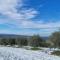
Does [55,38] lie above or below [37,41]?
above

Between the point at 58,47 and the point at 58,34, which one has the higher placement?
the point at 58,34

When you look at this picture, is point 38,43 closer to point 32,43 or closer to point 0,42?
point 32,43

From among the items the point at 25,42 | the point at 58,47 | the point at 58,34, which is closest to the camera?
the point at 58,34

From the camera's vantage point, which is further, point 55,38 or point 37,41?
point 37,41

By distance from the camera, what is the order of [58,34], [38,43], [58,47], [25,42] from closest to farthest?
1. [58,34]
2. [58,47]
3. [38,43]
4. [25,42]

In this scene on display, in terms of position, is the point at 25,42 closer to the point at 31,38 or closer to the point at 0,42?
the point at 31,38

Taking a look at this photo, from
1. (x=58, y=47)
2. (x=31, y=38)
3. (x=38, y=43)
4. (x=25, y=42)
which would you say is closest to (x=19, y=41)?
(x=25, y=42)

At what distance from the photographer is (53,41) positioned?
94.5 feet

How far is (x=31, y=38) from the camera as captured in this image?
49.9 meters

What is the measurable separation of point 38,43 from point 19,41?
9.19 m

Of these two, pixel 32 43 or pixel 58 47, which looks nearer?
pixel 58 47

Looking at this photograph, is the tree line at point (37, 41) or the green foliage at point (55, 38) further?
the tree line at point (37, 41)

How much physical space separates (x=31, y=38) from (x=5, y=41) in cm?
1002

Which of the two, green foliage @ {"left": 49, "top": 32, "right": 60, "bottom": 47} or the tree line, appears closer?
green foliage @ {"left": 49, "top": 32, "right": 60, "bottom": 47}
